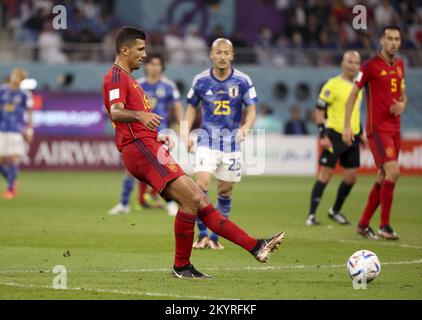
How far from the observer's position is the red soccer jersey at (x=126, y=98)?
8.80 m

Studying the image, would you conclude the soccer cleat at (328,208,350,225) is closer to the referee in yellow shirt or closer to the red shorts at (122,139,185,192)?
the referee in yellow shirt

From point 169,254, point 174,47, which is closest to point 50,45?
point 174,47

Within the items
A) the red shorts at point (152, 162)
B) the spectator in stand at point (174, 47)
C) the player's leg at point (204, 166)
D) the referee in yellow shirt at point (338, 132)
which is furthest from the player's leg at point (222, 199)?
the spectator in stand at point (174, 47)

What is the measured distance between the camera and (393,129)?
12781 mm

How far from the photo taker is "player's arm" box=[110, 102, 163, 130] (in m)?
8.51

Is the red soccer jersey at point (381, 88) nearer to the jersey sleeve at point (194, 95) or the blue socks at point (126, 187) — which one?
the jersey sleeve at point (194, 95)

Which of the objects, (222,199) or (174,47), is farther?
(174,47)

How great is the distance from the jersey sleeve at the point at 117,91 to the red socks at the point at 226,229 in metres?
1.32

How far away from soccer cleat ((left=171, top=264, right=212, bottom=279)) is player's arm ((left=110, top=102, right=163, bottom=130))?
1396 mm

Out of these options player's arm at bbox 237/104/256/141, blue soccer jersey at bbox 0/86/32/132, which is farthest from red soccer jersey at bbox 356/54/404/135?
blue soccer jersey at bbox 0/86/32/132

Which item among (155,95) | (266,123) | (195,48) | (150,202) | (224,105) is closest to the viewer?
(224,105)

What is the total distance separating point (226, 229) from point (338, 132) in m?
6.59

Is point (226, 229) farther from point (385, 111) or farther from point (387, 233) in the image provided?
point (385, 111)

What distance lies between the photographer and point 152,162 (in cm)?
884
